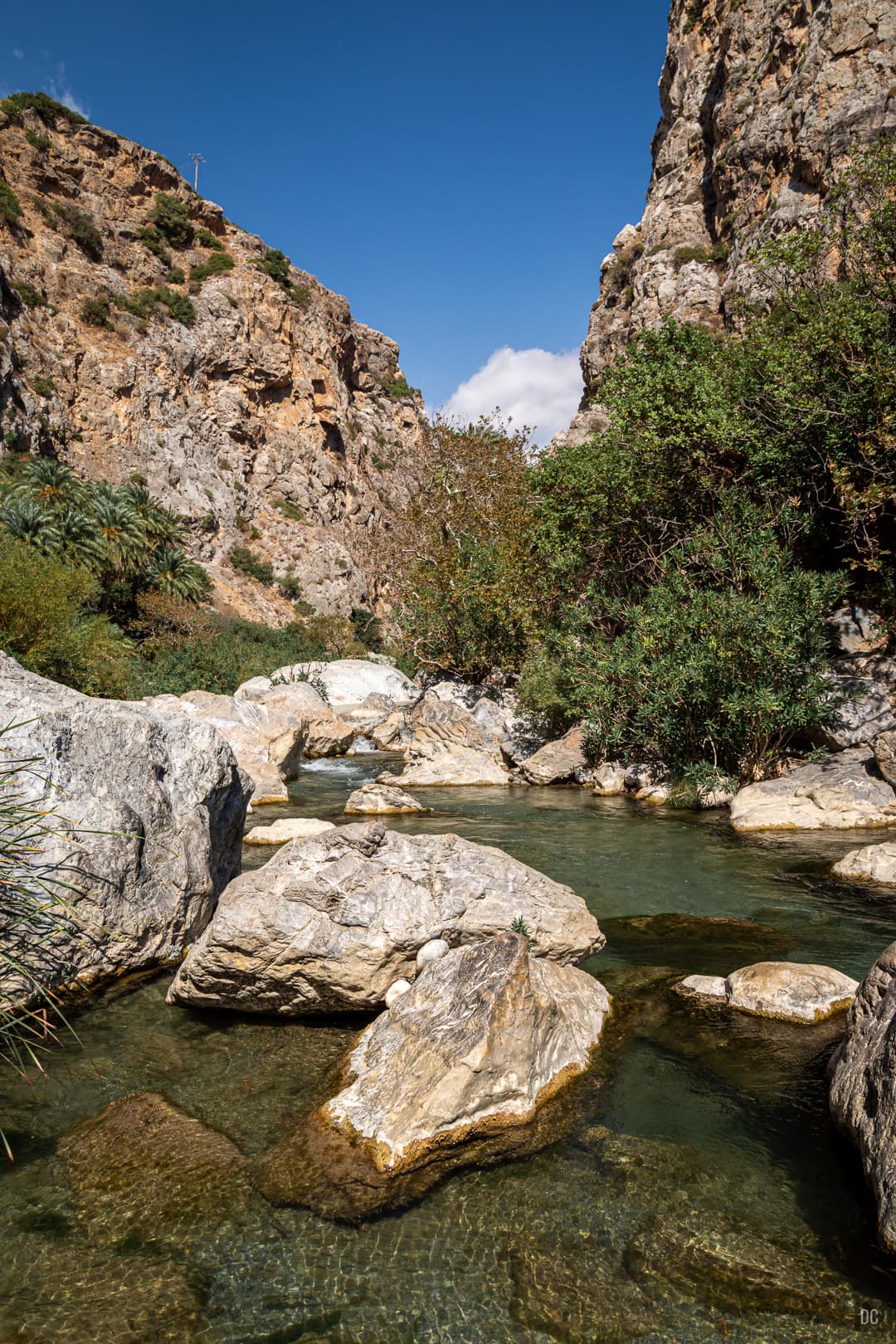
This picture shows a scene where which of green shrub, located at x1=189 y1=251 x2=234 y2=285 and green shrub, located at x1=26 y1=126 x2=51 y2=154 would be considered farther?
green shrub, located at x1=189 y1=251 x2=234 y2=285

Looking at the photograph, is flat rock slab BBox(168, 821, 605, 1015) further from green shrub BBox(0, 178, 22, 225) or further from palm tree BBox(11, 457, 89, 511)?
green shrub BBox(0, 178, 22, 225)

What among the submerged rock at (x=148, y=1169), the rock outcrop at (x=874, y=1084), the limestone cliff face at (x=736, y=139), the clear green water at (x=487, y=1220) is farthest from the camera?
the limestone cliff face at (x=736, y=139)

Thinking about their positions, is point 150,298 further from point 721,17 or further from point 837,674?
point 837,674

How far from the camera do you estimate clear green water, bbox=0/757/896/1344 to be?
317 cm

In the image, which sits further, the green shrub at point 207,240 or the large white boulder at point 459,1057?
the green shrub at point 207,240

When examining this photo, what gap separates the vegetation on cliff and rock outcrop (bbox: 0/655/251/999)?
9606 millimetres

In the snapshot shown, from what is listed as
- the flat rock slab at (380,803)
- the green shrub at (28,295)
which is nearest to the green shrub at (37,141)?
the green shrub at (28,295)

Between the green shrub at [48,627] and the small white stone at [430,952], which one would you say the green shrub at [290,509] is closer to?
the green shrub at [48,627]

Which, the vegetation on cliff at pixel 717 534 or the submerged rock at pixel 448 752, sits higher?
the vegetation on cliff at pixel 717 534

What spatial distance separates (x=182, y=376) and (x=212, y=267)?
11272 mm

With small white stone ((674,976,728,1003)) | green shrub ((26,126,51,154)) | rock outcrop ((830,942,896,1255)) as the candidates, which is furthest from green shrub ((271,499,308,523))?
rock outcrop ((830,942,896,1255))

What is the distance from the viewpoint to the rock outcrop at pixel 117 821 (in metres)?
5.82

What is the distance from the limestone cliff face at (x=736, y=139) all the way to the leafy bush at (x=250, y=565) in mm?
23795

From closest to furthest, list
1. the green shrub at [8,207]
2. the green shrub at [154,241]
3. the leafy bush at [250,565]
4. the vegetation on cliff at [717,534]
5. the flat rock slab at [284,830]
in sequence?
the flat rock slab at [284,830], the vegetation on cliff at [717,534], the green shrub at [8,207], the leafy bush at [250,565], the green shrub at [154,241]
